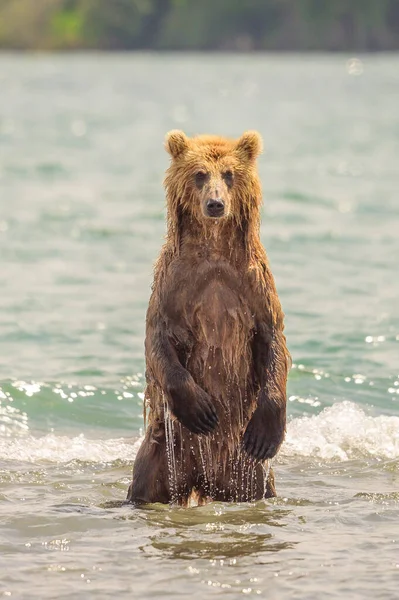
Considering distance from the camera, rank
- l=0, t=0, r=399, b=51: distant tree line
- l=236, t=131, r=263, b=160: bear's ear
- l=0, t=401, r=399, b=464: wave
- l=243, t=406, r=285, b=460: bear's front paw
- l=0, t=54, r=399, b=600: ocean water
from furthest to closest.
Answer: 1. l=0, t=0, r=399, b=51: distant tree line
2. l=0, t=401, r=399, b=464: wave
3. l=236, t=131, r=263, b=160: bear's ear
4. l=243, t=406, r=285, b=460: bear's front paw
5. l=0, t=54, r=399, b=600: ocean water

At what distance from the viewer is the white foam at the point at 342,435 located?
8.75 meters

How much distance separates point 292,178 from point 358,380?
15.3m

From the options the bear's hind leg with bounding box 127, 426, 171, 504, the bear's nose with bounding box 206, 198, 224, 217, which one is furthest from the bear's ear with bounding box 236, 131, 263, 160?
the bear's hind leg with bounding box 127, 426, 171, 504

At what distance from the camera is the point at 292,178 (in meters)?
25.7

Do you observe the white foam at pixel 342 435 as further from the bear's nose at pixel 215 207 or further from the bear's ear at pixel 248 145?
the bear's nose at pixel 215 207

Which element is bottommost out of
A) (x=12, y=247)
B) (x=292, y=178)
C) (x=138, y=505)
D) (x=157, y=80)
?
(x=138, y=505)

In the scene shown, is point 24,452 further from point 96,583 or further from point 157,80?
point 157,80

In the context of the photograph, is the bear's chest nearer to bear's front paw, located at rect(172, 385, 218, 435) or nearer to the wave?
bear's front paw, located at rect(172, 385, 218, 435)

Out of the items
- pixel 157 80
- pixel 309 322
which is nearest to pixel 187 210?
pixel 309 322

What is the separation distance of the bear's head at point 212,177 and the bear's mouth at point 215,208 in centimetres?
5

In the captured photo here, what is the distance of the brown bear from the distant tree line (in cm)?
10011

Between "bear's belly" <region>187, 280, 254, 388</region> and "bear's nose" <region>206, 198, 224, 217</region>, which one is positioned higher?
"bear's nose" <region>206, 198, 224, 217</region>

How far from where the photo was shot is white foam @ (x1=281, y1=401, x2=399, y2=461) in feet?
28.7

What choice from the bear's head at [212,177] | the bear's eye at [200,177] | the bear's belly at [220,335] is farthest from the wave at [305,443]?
the bear's eye at [200,177]
